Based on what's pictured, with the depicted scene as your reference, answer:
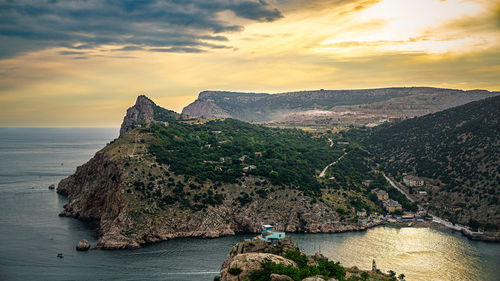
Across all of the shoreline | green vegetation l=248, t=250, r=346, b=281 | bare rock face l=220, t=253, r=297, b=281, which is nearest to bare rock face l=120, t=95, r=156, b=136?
the shoreline

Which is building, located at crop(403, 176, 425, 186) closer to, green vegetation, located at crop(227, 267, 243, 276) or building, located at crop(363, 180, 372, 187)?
building, located at crop(363, 180, 372, 187)

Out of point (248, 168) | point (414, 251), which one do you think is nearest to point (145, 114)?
point (248, 168)

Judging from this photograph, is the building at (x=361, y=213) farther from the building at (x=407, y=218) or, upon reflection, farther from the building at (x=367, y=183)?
the building at (x=367, y=183)

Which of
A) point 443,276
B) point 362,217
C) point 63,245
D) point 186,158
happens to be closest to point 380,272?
point 443,276

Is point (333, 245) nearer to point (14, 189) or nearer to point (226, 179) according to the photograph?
point (226, 179)

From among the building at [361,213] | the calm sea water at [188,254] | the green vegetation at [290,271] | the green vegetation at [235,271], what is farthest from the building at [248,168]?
the green vegetation at [235,271]
